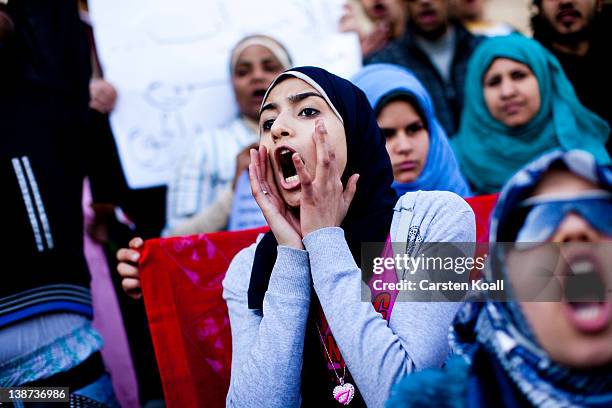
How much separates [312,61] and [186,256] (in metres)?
1.34

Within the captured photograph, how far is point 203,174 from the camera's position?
2.35 metres

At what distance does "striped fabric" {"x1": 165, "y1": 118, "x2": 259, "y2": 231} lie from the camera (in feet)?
7.61

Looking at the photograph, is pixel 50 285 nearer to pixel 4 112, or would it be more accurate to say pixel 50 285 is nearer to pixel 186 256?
pixel 186 256

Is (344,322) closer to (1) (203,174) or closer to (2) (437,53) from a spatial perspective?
(1) (203,174)

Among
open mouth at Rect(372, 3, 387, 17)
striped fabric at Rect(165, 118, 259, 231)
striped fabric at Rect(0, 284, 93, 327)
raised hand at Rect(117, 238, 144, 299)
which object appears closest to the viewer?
striped fabric at Rect(0, 284, 93, 327)

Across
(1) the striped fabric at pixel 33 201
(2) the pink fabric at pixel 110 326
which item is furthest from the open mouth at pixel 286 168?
(2) the pink fabric at pixel 110 326

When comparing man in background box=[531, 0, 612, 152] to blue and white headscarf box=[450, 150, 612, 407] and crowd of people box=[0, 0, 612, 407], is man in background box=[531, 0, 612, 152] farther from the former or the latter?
blue and white headscarf box=[450, 150, 612, 407]

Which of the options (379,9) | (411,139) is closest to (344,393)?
(411,139)

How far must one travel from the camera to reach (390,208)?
135 cm

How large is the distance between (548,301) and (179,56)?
6.94 ft

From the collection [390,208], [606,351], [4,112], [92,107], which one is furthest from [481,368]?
[92,107]

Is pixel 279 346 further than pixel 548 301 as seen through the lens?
Yes

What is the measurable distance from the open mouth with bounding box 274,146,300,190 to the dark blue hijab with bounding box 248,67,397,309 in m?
0.12

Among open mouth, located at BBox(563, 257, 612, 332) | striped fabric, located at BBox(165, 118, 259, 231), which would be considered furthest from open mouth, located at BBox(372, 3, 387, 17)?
open mouth, located at BBox(563, 257, 612, 332)
